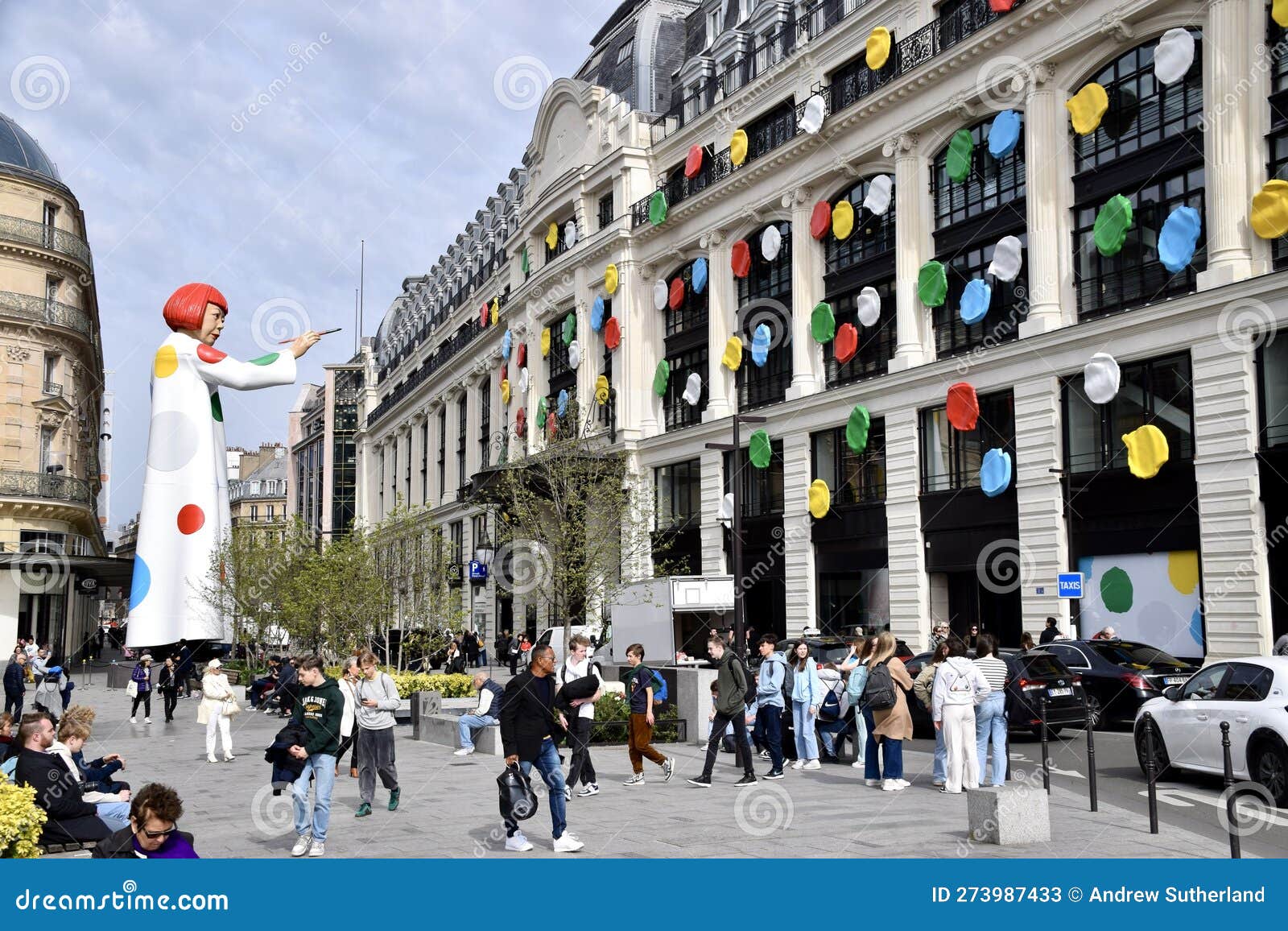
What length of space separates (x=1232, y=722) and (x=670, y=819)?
6.12 meters

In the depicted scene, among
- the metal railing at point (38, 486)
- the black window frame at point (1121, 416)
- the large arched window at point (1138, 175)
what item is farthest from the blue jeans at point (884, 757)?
the metal railing at point (38, 486)

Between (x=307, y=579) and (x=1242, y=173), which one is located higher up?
(x=1242, y=173)

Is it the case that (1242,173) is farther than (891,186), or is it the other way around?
(891,186)

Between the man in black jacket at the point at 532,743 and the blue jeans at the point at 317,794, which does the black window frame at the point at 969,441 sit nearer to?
the man in black jacket at the point at 532,743

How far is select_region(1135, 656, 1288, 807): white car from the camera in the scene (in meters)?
12.7

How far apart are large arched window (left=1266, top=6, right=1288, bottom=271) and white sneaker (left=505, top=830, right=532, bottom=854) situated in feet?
68.0

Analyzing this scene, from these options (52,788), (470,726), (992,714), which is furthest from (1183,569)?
(52,788)

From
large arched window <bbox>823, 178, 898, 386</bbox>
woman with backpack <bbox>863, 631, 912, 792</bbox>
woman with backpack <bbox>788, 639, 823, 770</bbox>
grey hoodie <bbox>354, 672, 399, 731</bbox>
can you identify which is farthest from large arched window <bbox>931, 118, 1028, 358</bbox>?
grey hoodie <bbox>354, 672, 399, 731</bbox>

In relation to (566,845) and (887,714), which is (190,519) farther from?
(887,714)

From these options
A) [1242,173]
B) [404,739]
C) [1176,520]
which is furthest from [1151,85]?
[404,739]

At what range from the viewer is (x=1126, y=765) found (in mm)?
16375

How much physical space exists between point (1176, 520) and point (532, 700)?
19959 millimetres

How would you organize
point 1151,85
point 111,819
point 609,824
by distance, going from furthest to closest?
point 1151,85 < point 609,824 < point 111,819
